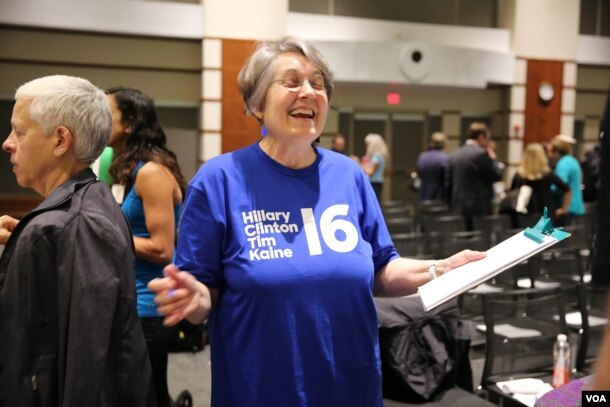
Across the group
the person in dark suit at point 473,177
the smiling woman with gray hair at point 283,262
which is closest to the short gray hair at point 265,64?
the smiling woman with gray hair at point 283,262

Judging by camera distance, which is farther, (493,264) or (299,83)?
(299,83)

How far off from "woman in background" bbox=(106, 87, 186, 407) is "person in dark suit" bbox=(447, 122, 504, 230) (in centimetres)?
538

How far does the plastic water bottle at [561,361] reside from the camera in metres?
3.06

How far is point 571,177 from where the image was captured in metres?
7.67

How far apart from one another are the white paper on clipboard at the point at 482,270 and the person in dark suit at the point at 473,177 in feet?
20.0

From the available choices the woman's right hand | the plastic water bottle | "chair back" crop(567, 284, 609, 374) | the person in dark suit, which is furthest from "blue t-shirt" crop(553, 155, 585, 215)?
the woman's right hand

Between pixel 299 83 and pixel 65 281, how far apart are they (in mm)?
780

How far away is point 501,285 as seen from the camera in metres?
5.13

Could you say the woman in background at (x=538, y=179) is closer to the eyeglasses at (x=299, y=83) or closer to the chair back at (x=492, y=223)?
the chair back at (x=492, y=223)

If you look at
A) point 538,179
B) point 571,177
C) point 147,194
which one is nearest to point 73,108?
point 147,194

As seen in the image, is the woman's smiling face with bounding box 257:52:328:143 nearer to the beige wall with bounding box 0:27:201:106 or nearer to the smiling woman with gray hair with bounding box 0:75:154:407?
the smiling woman with gray hair with bounding box 0:75:154:407

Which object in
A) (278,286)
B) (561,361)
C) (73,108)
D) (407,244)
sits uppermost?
(73,108)

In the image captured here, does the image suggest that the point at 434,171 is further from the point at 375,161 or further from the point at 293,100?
the point at 293,100

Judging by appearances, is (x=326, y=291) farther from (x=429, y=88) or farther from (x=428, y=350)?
(x=429, y=88)
